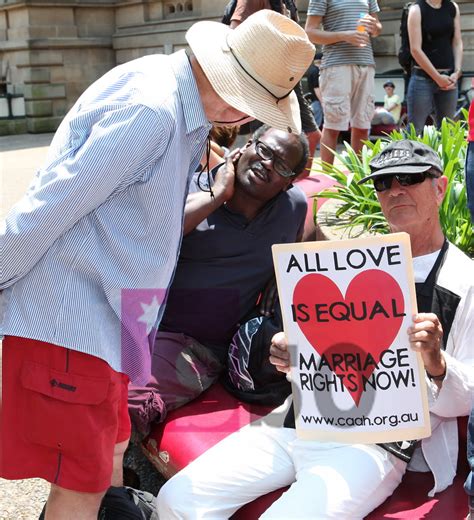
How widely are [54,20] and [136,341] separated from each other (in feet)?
53.1

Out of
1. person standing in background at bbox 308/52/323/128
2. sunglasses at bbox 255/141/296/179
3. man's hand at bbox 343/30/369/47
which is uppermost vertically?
sunglasses at bbox 255/141/296/179

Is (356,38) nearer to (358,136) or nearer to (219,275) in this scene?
(358,136)

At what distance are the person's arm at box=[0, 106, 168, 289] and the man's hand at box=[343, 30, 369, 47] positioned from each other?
14.3 ft

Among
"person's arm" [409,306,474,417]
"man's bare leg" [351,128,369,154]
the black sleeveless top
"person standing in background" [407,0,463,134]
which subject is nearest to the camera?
"person's arm" [409,306,474,417]

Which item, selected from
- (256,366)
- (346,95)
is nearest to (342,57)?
(346,95)

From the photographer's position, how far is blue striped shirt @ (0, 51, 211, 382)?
203cm

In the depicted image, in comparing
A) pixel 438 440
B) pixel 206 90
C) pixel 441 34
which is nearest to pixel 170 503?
pixel 438 440

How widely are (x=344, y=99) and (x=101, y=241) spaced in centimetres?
439

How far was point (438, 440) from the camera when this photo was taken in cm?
251

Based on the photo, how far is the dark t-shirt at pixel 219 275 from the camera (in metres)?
3.27

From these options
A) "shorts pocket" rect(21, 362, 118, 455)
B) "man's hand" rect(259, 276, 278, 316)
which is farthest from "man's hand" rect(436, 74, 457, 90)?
"shorts pocket" rect(21, 362, 118, 455)

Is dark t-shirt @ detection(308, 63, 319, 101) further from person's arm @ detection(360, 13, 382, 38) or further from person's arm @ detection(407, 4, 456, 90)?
person's arm @ detection(360, 13, 382, 38)

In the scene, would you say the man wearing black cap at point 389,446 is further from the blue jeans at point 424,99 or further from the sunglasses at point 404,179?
the blue jeans at point 424,99

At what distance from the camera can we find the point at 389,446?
8.19ft
